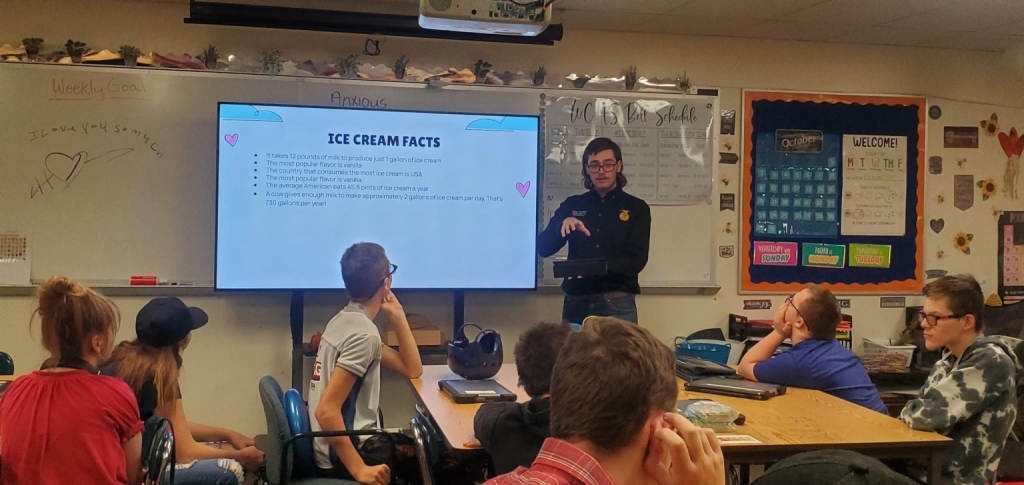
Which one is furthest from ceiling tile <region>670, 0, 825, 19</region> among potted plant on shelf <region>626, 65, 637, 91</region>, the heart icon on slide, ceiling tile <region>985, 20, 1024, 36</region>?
ceiling tile <region>985, 20, 1024, 36</region>

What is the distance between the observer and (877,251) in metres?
4.63

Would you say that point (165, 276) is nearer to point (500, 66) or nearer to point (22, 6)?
point (22, 6)

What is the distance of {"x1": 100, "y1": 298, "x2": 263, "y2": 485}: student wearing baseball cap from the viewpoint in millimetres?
2389

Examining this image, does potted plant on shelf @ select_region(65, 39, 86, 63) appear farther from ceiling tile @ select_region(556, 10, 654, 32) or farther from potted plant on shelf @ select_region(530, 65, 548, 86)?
ceiling tile @ select_region(556, 10, 654, 32)

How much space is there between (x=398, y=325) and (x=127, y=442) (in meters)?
0.95

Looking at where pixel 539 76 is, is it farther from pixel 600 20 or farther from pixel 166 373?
pixel 166 373

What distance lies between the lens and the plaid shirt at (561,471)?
113cm

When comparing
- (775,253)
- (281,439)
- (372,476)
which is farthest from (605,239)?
(281,439)

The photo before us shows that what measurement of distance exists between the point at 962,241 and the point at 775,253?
1174 millimetres

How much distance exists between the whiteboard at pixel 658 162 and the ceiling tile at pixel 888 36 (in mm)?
868

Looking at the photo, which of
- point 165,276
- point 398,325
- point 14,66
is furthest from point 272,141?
point 398,325

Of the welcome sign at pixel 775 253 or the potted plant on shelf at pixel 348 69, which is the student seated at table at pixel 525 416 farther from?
the welcome sign at pixel 775 253

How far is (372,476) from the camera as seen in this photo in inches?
92.0

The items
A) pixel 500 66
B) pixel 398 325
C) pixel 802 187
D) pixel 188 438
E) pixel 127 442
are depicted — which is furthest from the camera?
pixel 802 187
